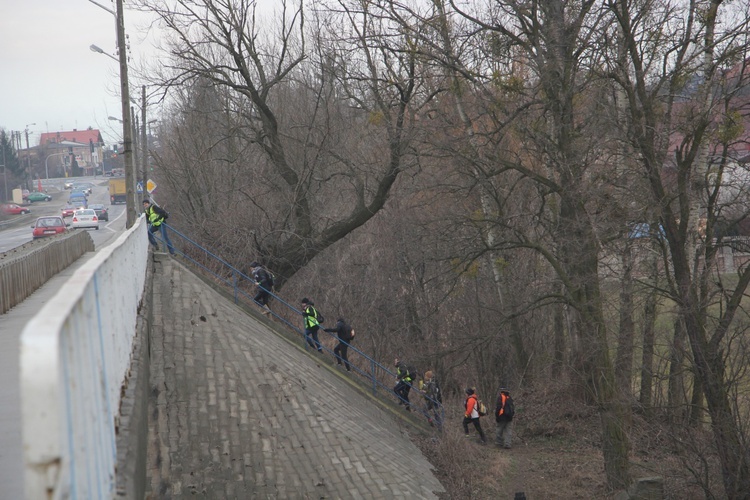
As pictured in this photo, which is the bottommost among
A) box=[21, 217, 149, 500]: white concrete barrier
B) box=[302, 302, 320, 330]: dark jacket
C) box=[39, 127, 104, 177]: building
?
box=[302, 302, 320, 330]: dark jacket

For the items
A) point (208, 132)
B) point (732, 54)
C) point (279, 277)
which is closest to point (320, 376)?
point (279, 277)

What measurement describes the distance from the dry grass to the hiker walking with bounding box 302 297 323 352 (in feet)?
13.3

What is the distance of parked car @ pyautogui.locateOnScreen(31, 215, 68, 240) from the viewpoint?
139ft

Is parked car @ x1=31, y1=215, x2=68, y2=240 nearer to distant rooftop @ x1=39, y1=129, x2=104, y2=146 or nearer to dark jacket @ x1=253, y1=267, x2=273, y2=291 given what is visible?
dark jacket @ x1=253, y1=267, x2=273, y2=291

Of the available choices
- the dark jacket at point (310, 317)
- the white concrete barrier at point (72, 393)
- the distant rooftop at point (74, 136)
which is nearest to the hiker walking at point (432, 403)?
the dark jacket at point (310, 317)

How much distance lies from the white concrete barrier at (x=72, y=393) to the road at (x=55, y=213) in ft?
105

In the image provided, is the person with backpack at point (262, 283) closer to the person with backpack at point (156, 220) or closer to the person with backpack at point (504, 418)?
the person with backpack at point (156, 220)

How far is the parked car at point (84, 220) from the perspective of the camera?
2035 inches

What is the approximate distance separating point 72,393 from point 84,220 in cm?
5282

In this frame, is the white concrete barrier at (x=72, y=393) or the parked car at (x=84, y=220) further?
the parked car at (x=84, y=220)

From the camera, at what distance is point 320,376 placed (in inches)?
691

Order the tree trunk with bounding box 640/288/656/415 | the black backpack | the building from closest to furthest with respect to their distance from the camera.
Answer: the tree trunk with bounding box 640/288/656/415, the black backpack, the building

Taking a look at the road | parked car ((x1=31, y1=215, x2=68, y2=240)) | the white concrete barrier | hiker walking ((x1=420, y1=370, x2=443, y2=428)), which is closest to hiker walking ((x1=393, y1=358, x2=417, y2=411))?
hiker walking ((x1=420, y1=370, x2=443, y2=428))

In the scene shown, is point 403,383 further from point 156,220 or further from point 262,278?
point 156,220
